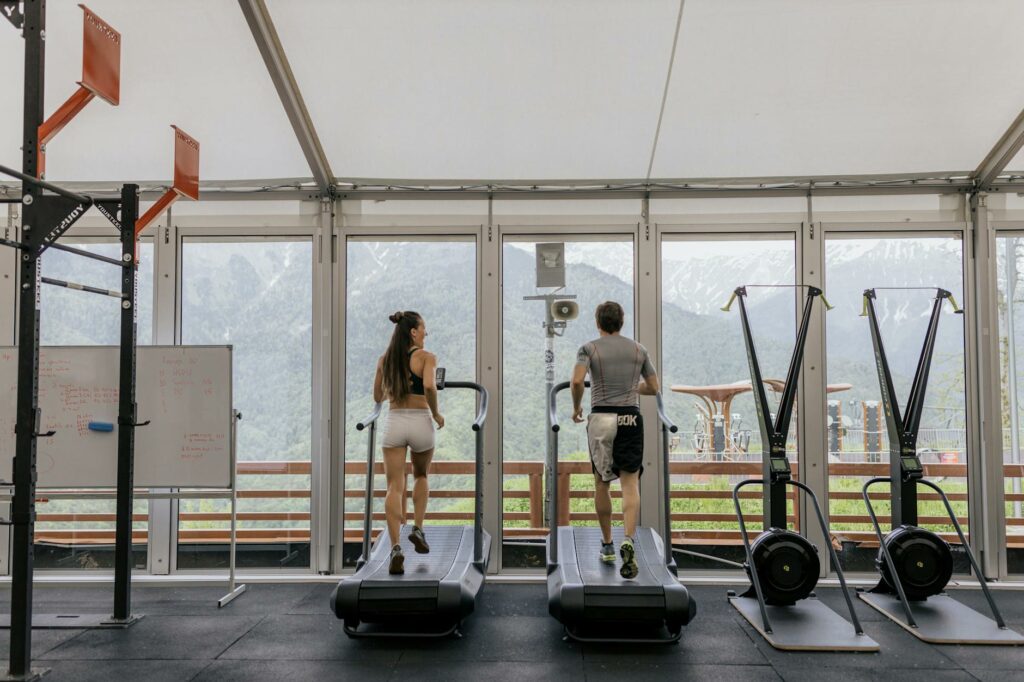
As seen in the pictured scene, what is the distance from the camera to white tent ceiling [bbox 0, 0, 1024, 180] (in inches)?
152

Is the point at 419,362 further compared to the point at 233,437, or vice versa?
the point at 233,437

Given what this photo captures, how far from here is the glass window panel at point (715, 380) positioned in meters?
5.08

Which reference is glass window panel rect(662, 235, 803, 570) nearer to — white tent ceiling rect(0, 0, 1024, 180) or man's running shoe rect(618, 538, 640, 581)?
white tent ceiling rect(0, 0, 1024, 180)

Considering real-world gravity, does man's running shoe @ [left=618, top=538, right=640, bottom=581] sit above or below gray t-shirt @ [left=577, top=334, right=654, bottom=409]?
below

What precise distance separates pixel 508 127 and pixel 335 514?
2950 millimetres

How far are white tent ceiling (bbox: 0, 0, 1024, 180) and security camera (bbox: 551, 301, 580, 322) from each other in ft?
2.98

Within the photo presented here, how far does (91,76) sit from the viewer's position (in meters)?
A: 3.25

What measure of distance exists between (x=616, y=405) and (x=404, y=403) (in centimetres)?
124

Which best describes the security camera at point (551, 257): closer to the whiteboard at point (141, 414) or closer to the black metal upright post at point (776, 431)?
the black metal upright post at point (776, 431)

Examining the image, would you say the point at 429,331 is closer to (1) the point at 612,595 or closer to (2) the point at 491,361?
(2) the point at 491,361

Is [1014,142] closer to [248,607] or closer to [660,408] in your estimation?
[660,408]

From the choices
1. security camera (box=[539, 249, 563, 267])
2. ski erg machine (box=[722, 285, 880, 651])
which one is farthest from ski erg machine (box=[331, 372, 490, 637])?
ski erg machine (box=[722, 285, 880, 651])

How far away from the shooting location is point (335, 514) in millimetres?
5039

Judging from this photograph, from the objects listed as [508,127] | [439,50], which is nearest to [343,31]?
[439,50]
